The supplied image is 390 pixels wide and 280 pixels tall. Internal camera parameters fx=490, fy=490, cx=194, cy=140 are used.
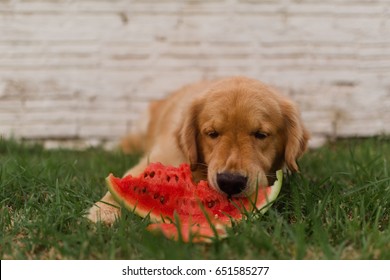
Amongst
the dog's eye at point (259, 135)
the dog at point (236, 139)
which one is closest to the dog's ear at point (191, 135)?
the dog at point (236, 139)

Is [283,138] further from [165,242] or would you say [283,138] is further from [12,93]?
[12,93]

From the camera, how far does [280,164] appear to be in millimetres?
3865

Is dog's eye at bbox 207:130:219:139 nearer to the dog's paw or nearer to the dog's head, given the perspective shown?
the dog's head

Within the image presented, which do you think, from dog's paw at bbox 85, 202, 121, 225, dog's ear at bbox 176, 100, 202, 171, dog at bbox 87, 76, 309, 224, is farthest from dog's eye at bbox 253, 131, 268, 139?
dog's paw at bbox 85, 202, 121, 225

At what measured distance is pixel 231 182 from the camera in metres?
3.18

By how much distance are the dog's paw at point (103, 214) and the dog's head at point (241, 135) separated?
0.68 m

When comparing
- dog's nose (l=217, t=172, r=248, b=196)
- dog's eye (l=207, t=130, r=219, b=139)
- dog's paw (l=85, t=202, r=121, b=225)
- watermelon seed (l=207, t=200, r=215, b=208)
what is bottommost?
dog's paw (l=85, t=202, r=121, b=225)

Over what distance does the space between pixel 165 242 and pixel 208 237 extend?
0.77ft

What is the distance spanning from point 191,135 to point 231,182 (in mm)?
839

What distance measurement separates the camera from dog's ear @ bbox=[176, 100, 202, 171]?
3.87 metres

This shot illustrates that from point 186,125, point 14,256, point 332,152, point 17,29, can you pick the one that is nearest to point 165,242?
point 14,256

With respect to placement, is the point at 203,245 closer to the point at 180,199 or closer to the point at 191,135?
the point at 180,199

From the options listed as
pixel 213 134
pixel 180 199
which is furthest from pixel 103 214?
pixel 213 134

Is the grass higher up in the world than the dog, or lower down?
lower down
